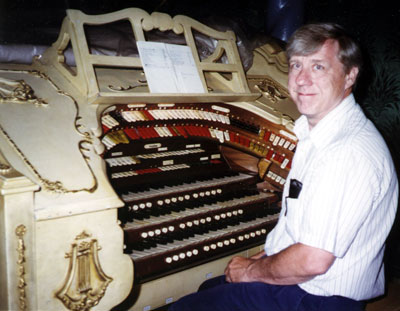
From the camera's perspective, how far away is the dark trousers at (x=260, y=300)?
Answer: 1591 millimetres

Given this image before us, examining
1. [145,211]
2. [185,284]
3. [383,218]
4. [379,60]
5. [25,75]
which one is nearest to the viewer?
[383,218]

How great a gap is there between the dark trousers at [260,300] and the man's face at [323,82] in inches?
32.0

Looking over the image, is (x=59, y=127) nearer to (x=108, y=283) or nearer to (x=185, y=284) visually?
(x=108, y=283)

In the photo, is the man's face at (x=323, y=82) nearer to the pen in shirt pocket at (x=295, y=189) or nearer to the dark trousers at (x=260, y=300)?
the pen in shirt pocket at (x=295, y=189)

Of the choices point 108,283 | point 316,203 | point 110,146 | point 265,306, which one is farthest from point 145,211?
point 316,203

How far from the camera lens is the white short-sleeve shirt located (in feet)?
4.71

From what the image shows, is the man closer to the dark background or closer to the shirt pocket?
the shirt pocket

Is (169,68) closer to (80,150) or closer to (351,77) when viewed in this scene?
(80,150)

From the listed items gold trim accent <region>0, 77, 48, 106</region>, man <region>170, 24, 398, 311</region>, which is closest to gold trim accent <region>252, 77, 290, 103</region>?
man <region>170, 24, 398, 311</region>

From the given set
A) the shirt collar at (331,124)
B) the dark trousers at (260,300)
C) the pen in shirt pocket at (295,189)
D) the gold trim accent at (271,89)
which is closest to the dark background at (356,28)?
the gold trim accent at (271,89)

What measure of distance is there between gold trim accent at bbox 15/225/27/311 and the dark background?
177 centimetres

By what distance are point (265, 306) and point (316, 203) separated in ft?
1.91

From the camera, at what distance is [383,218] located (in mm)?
1622

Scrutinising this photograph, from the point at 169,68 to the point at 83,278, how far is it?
1.31 m
